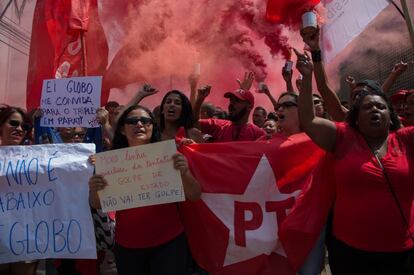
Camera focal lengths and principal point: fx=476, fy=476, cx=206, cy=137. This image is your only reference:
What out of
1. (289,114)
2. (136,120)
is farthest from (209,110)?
(136,120)

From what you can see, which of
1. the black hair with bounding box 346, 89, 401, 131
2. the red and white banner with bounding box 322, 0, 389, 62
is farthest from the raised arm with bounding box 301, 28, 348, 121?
the red and white banner with bounding box 322, 0, 389, 62

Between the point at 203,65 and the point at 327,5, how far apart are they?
3288mm

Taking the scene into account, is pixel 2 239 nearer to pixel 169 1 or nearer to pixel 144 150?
pixel 144 150

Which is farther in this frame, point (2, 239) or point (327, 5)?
point (327, 5)

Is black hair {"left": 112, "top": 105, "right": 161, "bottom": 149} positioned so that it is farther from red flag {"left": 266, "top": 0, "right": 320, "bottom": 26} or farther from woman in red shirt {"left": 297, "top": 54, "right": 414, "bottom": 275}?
red flag {"left": 266, "top": 0, "right": 320, "bottom": 26}

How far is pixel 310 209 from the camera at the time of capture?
335 centimetres

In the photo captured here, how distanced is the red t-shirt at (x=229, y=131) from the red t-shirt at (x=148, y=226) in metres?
1.38

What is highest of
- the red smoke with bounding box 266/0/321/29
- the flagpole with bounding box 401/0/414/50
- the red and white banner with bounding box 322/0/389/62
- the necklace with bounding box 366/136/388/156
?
the red and white banner with bounding box 322/0/389/62

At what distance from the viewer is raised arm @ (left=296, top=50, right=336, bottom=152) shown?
2900 millimetres

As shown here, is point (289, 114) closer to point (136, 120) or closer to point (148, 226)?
point (136, 120)

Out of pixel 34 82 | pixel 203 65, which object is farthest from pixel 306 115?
pixel 203 65

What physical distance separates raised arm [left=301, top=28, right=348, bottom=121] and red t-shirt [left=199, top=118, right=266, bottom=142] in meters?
1.07

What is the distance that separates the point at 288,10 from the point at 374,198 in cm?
213

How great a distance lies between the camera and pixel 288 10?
4234 mm
